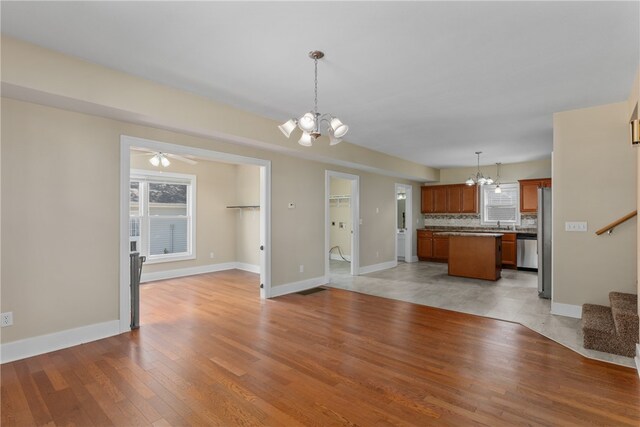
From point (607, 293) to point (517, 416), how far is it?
2854 mm

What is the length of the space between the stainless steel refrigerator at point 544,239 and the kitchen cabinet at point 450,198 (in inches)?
143

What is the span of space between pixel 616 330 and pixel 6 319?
18.3ft

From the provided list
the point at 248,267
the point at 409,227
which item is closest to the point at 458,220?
the point at 409,227

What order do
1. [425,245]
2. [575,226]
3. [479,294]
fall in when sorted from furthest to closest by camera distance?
[425,245] → [479,294] → [575,226]

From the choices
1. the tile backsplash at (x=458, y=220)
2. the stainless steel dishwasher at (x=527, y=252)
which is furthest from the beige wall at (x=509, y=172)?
the stainless steel dishwasher at (x=527, y=252)

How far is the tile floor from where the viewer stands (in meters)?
3.59

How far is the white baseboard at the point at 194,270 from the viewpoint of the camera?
20.8 ft

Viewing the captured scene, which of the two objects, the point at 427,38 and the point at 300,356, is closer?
the point at 427,38

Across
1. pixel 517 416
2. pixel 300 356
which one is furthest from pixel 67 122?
pixel 517 416

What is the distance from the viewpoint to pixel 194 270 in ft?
23.1

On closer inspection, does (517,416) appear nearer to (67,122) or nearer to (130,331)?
(130,331)

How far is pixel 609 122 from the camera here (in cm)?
388

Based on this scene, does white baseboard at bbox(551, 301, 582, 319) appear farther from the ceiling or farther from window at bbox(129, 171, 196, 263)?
window at bbox(129, 171, 196, 263)

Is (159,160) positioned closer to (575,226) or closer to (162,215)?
(162,215)
